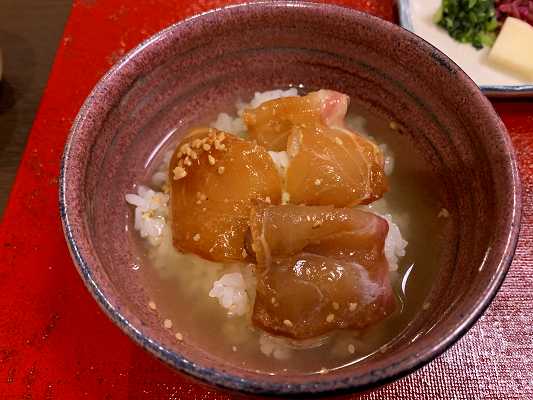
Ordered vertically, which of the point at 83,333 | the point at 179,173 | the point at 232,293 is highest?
the point at 179,173

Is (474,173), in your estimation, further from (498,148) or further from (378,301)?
(378,301)

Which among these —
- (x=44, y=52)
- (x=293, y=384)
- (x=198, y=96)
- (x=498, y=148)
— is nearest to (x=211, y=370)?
(x=293, y=384)

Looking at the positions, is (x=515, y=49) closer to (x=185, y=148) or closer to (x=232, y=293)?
(x=185, y=148)

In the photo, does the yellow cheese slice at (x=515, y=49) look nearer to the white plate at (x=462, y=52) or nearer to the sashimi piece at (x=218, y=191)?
the white plate at (x=462, y=52)

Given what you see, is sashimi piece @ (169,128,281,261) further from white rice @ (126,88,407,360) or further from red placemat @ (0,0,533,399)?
red placemat @ (0,0,533,399)

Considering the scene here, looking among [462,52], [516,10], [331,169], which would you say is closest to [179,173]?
[331,169]

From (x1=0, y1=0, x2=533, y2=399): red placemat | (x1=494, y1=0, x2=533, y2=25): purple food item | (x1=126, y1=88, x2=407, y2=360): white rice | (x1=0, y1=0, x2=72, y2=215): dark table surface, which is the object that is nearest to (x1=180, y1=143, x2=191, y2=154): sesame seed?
(x1=126, y1=88, x2=407, y2=360): white rice

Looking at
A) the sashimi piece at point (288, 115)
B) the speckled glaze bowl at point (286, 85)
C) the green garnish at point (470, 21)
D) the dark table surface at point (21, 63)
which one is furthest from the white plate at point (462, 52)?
the dark table surface at point (21, 63)
